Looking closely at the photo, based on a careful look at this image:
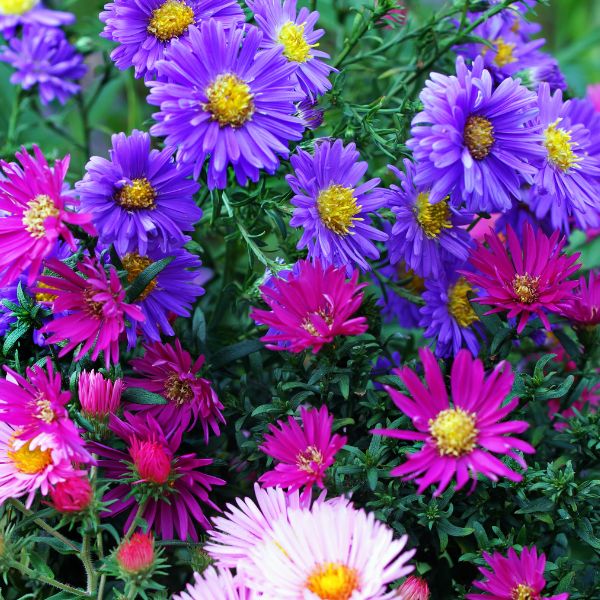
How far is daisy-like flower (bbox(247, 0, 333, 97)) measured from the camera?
686 millimetres

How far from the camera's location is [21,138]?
1.10 meters

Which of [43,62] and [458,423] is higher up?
[43,62]

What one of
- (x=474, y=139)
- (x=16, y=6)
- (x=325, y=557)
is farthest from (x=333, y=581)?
(x=16, y=6)

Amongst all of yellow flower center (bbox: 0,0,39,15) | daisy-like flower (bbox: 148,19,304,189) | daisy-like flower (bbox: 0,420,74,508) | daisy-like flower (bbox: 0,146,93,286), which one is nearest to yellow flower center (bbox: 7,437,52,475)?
daisy-like flower (bbox: 0,420,74,508)

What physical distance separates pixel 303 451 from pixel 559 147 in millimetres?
355

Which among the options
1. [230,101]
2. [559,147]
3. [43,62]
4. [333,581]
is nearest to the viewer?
[333,581]

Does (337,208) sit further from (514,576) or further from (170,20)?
(514,576)

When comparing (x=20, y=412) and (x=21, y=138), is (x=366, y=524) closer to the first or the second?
(x=20, y=412)

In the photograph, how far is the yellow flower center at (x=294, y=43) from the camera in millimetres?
693

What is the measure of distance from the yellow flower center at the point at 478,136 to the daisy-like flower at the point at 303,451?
229 mm

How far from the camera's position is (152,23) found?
660mm

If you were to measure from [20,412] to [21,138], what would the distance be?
2.03 ft

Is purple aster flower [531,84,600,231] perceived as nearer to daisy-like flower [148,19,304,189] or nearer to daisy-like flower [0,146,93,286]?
daisy-like flower [148,19,304,189]

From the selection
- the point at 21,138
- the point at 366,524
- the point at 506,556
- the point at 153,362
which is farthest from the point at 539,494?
the point at 21,138
